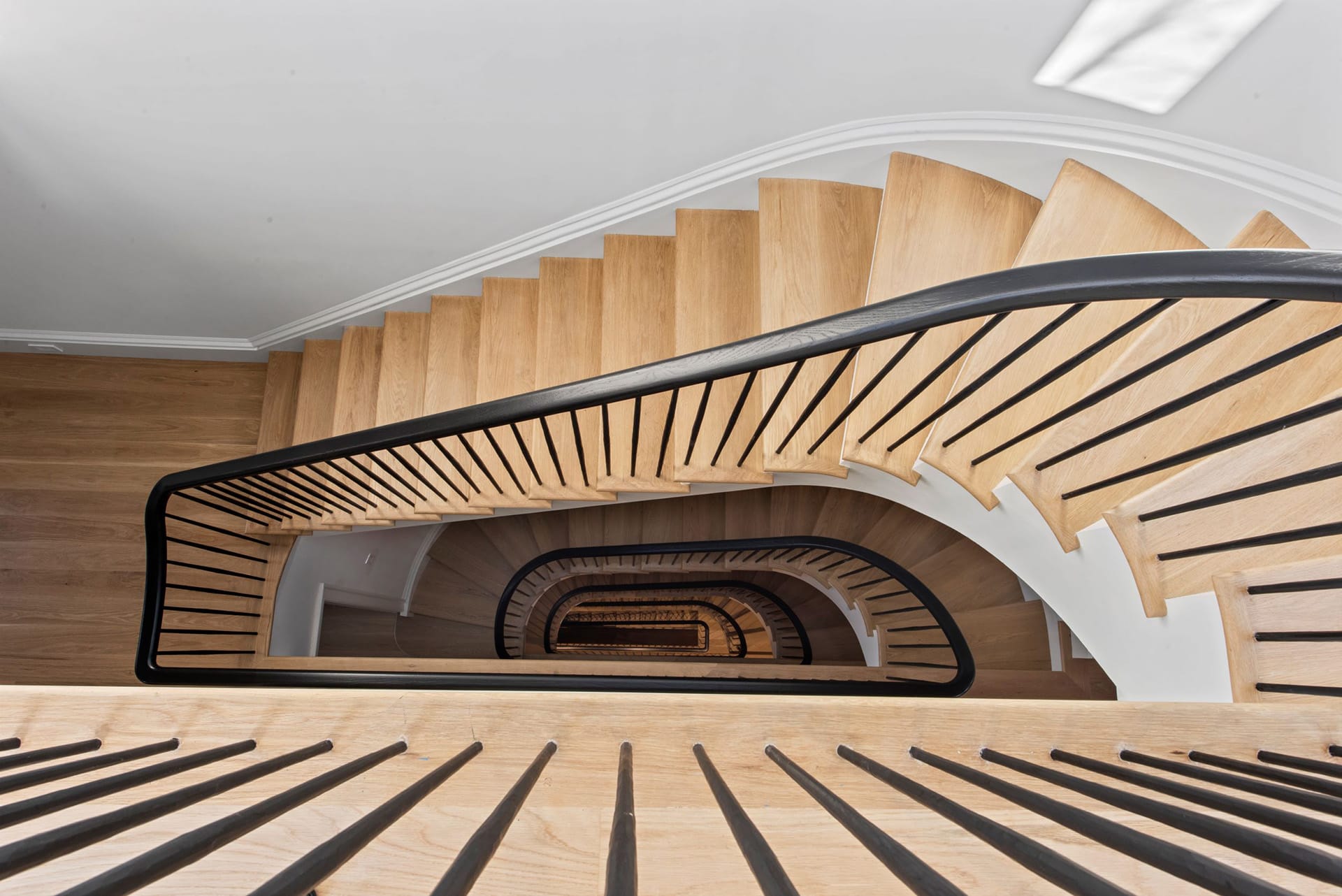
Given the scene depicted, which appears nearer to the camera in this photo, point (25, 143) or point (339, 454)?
point (339, 454)

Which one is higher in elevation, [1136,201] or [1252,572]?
[1136,201]

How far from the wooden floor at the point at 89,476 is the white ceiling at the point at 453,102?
1137 millimetres

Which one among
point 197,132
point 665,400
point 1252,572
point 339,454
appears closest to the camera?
point 1252,572

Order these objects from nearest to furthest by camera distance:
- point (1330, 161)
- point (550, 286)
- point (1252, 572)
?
point (1252, 572) < point (1330, 161) < point (550, 286)

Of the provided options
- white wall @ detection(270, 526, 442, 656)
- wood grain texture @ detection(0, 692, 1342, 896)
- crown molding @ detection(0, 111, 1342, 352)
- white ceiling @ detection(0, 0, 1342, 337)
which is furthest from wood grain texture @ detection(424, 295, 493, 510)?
wood grain texture @ detection(0, 692, 1342, 896)

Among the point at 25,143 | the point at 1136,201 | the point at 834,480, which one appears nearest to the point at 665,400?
the point at 834,480

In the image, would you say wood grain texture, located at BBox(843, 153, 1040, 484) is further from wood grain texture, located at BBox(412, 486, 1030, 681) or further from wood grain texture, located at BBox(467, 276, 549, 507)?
wood grain texture, located at BBox(412, 486, 1030, 681)

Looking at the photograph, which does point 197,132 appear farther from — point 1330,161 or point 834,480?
point 1330,161

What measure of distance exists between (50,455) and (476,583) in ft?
9.88

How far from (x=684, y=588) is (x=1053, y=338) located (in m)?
5.83

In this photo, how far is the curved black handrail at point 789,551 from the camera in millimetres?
3385

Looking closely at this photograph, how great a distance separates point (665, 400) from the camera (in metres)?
3.03

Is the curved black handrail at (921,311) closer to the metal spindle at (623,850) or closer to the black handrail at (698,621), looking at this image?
the metal spindle at (623,850)

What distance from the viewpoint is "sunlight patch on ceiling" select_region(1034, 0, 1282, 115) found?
182cm
